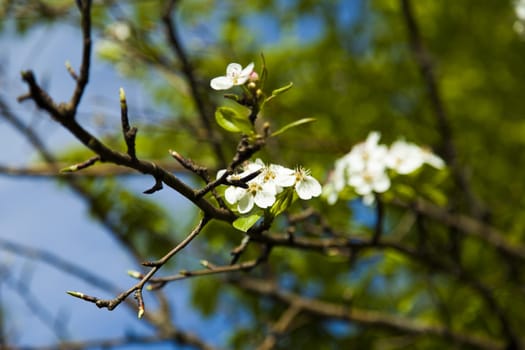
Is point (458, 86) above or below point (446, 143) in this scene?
above

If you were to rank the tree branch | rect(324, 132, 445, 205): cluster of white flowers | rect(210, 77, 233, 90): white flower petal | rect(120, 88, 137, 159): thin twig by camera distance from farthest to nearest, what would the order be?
1. the tree branch
2. rect(324, 132, 445, 205): cluster of white flowers
3. rect(210, 77, 233, 90): white flower petal
4. rect(120, 88, 137, 159): thin twig

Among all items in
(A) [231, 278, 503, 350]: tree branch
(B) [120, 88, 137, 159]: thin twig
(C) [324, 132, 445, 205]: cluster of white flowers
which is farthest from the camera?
(A) [231, 278, 503, 350]: tree branch

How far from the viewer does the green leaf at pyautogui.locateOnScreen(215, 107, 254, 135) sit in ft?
3.78

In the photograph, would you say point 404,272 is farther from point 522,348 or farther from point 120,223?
→ point 120,223

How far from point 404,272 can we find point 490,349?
1894 millimetres

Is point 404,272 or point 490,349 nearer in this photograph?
point 490,349

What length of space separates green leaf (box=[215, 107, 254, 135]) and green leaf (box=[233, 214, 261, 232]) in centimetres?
16

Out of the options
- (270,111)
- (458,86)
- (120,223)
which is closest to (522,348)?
(270,111)

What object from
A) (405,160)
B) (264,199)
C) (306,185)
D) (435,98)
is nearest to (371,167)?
(405,160)

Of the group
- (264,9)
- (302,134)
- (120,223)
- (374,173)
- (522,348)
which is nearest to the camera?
(374,173)

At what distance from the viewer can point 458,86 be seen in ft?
16.3

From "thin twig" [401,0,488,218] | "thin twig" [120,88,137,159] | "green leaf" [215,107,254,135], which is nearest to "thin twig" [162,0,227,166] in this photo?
"thin twig" [401,0,488,218]

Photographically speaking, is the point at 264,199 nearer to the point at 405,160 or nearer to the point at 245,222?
the point at 245,222

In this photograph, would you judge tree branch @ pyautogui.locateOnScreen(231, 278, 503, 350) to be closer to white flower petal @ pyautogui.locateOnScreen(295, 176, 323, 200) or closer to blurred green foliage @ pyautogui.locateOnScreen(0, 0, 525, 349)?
blurred green foliage @ pyautogui.locateOnScreen(0, 0, 525, 349)
